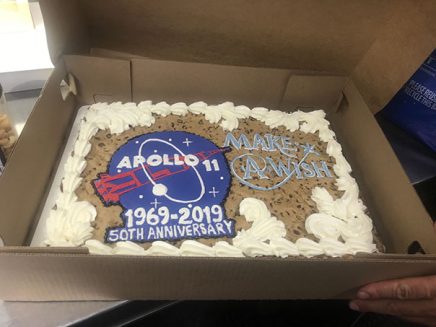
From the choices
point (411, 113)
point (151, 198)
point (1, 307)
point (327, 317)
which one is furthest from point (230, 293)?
point (411, 113)

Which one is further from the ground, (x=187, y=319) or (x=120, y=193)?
(x=120, y=193)

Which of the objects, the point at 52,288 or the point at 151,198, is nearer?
the point at 52,288

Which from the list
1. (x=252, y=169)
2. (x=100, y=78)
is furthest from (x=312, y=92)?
(x=100, y=78)

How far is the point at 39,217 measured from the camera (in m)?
0.89

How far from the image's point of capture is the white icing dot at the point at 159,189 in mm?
937

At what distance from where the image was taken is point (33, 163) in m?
0.88

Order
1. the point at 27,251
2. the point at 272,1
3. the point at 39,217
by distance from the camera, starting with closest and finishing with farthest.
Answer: the point at 27,251
the point at 39,217
the point at 272,1

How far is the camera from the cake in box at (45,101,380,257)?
859mm

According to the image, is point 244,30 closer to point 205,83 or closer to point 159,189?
point 205,83

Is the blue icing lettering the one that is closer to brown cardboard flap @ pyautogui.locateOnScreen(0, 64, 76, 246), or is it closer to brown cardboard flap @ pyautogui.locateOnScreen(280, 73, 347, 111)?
brown cardboard flap @ pyautogui.locateOnScreen(280, 73, 347, 111)

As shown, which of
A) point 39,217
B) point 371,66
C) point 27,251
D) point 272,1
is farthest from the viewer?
point 371,66

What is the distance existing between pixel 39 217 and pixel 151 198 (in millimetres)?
250

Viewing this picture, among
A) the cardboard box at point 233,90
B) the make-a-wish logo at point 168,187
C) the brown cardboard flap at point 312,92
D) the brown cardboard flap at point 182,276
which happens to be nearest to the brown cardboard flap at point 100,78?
the cardboard box at point 233,90

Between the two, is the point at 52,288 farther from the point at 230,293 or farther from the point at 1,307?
Result: the point at 230,293
